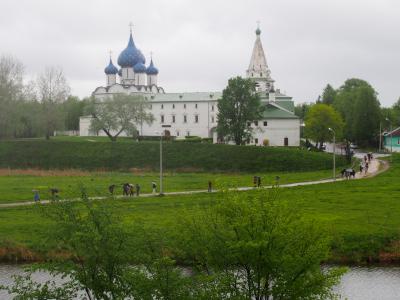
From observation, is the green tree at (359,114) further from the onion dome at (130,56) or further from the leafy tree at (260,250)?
the leafy tree at (260,250)

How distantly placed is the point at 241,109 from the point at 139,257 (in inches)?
2586

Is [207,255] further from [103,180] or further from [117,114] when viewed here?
[117,114]

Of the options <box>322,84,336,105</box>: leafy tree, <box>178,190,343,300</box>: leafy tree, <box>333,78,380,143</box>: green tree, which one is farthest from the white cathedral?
<box>178,190,343,300</box>: leafy tree

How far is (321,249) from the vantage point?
20219mm

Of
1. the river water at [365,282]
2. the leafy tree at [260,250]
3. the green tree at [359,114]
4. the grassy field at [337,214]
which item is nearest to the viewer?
the leafy tree at [260,250]

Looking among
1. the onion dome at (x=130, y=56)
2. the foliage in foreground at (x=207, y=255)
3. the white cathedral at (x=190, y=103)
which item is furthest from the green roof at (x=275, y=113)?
the foliage in foreground at (x=207, y=255)

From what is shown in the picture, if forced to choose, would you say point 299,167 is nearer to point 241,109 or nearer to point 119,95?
point 241,109

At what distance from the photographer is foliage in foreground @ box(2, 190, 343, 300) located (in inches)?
774

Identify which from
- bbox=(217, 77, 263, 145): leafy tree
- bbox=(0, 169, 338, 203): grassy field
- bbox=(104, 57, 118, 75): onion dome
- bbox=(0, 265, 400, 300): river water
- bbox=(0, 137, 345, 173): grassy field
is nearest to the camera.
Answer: bbox=(0, 265, 400, 300): river water

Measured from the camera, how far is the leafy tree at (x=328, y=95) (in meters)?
143

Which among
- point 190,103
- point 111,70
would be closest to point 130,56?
point 111,70

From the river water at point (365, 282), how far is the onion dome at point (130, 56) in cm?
8655

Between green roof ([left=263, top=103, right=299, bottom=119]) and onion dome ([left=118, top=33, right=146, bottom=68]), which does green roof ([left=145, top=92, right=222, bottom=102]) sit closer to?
onion dome ([left=118, top=33, right=146, bottom=68])

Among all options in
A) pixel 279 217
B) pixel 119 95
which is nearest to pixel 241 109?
pixel 119 95
